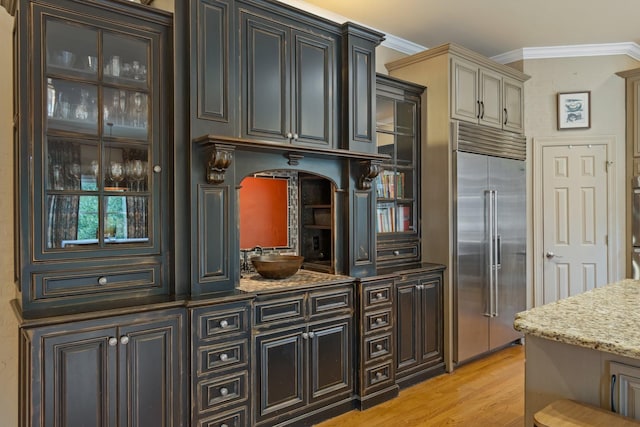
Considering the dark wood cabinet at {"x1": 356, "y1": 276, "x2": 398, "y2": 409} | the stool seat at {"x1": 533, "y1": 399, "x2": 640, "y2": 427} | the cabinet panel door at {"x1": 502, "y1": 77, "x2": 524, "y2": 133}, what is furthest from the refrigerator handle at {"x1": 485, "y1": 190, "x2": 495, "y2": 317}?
the stool seat at {"x1": 533, "y1": 399, "x2": 640, "y2": 427}

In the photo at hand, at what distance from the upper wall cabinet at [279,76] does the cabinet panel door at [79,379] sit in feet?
3.91

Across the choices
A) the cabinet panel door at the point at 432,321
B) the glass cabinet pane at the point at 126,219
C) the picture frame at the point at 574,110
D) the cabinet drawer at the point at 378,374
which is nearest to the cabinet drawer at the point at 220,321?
the glass cabinet pane at the point at 126,219

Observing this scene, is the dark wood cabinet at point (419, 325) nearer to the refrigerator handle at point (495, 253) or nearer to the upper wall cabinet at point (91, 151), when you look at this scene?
the refrigerator handle at point (495, 253)

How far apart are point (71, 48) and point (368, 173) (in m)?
1.93

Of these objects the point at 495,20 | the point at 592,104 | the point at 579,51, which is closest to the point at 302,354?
the point at 495,20

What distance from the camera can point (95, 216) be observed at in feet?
7.43

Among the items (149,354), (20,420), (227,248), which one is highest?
(227,248)

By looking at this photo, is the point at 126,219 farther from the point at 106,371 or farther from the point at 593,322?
the point at 593,322

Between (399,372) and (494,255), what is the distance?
1.47 meters

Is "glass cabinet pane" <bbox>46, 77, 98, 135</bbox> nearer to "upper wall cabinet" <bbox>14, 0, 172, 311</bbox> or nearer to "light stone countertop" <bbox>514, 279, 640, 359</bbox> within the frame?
"upper wall cabinet" <bbox>14, 0, 172, 311</bbox>

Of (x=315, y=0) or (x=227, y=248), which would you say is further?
(x=315, y=0)

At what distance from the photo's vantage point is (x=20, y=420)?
211 centimetres

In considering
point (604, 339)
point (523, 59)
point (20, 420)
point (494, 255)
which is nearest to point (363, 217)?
point (494, 255)

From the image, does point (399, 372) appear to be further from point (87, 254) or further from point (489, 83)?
point (489, 83)
